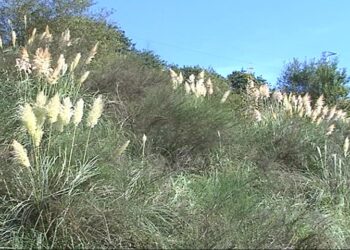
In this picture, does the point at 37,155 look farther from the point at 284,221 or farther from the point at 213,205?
the point at 284,221

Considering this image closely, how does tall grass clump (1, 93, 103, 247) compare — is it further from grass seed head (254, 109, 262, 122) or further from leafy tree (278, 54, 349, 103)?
leafy tree (278, 54, 349, 103)

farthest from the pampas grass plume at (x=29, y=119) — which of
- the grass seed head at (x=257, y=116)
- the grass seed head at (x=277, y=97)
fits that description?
the grass seed head at (x=277, y=97)

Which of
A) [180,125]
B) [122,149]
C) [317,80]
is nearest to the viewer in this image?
[122,149]

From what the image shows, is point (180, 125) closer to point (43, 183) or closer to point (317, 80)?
point (43, 183)

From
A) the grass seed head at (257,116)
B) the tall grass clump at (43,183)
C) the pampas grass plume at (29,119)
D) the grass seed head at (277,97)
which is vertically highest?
the grass seed head at (277,97)

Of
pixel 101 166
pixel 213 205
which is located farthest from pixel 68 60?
pixel 213 205

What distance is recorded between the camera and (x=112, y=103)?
9.91 metres

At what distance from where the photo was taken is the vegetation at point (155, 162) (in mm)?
5961

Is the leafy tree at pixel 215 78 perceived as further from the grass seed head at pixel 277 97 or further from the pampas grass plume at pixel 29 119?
the pampas grass plume at pixel 29 119

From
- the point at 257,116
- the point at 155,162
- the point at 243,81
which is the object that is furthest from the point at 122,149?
the point at 243,81

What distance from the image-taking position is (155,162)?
26.7 ft

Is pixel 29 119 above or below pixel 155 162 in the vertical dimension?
above

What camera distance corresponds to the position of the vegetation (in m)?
5.96

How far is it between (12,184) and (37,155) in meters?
0.35
